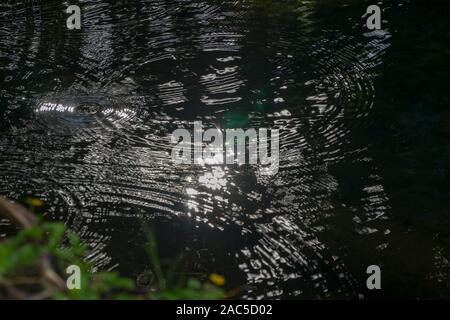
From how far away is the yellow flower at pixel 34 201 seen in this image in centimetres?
372

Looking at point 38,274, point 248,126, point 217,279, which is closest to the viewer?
point 38,274

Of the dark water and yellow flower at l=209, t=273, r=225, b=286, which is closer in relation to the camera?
yellow flower at l=209, t=273, r=225, b=286

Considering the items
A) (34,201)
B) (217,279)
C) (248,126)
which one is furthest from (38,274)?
(248,126)

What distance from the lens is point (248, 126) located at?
462cm

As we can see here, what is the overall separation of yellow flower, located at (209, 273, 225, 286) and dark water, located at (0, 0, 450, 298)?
0.05 metres

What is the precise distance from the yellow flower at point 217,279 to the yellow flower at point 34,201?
3.82 feet

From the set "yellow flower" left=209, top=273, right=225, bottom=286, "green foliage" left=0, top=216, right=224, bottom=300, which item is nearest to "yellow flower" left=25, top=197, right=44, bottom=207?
"yellow flower" left=209, top=273, right=225, bottom=286

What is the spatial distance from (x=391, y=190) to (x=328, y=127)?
2.67 ft

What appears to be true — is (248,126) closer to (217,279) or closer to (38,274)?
(217,279)

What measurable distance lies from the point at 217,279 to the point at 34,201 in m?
1.25

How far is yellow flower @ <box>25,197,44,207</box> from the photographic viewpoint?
3719 mm

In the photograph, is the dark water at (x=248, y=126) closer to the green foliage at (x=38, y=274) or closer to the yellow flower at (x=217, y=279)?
the yellow flower at (x=217, y=279)

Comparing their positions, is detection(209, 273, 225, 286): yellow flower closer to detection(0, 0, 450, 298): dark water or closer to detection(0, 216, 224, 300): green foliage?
detection(0, 0, 450, 298): dark water

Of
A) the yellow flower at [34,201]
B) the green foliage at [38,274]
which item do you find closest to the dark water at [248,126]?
the yellow flower at [34,201]
